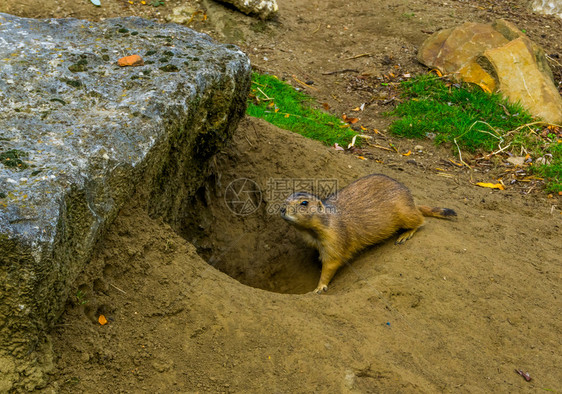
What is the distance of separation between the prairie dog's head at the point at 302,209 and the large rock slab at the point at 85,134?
93 centimetres

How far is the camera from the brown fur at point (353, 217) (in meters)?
5.20

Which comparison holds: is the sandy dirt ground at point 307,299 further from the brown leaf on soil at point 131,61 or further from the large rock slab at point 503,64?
the large rock slab at point 503,64

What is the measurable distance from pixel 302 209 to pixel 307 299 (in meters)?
1.53

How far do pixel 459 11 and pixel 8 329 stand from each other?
415 inches

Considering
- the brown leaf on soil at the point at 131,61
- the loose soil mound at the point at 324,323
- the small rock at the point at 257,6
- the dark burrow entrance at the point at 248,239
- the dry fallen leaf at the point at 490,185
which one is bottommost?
the dark burrow entrance at the point at 248,239

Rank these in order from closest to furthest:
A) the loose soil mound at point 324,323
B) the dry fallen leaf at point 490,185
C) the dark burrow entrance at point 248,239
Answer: the loose soil mound at point 324,323
the dark burrow entrance at point 248,239
the dry fallen leaf at point 490,185

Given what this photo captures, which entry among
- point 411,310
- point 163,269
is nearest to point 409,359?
point 411,310

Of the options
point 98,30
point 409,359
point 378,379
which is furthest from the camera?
point 98,30

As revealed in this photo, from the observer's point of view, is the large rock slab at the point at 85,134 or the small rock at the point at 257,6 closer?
the large rock slab at the point at 85,134

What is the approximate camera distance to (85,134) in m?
3.29

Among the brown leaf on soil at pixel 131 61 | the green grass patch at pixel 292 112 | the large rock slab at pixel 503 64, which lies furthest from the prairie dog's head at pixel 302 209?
the large rock slab at pixel 503 64

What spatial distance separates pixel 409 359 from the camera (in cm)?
333

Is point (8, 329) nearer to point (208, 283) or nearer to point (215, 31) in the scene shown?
point (208, 283)

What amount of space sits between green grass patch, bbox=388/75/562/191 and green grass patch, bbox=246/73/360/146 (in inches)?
39.9
